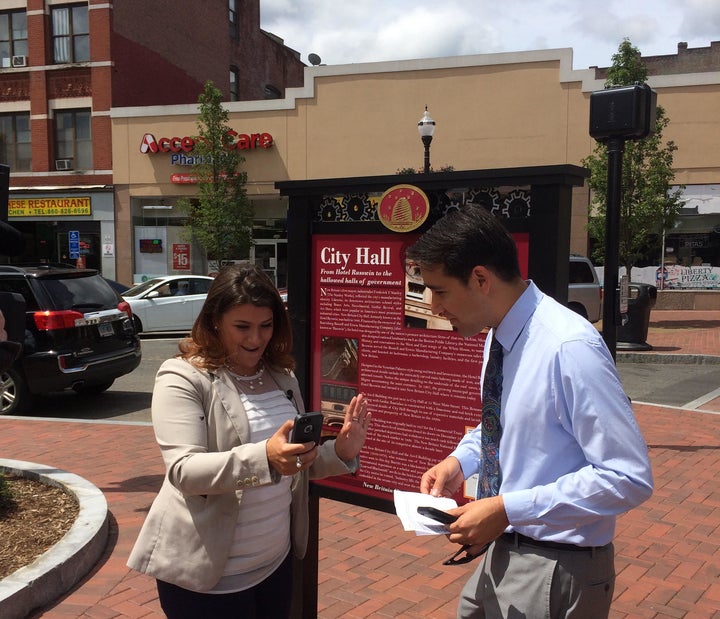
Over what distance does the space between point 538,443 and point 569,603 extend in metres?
0.44

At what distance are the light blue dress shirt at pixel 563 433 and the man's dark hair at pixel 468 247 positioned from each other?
0.12 meters

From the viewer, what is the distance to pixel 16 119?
2633cm

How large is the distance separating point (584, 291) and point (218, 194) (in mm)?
12459

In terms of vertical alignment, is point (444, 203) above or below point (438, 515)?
above

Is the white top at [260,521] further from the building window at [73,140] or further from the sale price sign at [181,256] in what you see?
the building window at [73,140]

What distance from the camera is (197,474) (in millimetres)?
2006

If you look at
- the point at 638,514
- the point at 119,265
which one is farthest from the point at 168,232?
the point at 638,514

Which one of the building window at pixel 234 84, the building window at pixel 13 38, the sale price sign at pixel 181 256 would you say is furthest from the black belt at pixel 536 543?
the building window at pixel 234 84

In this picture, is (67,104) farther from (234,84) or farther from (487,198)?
(487,198)

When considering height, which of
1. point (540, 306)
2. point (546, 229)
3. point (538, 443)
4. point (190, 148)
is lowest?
point (538, 443)

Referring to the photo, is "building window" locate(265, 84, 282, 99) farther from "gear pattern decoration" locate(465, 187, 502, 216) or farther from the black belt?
the black belt

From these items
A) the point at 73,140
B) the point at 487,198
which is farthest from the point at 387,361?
the point at 73,140

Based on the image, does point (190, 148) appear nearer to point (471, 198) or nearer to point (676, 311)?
point (676, 311)

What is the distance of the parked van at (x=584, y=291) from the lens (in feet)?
53.5
